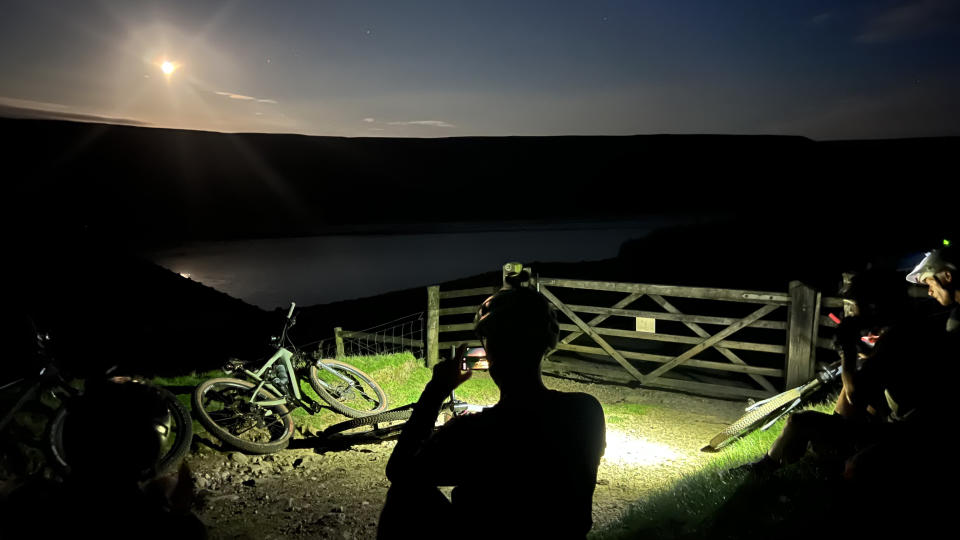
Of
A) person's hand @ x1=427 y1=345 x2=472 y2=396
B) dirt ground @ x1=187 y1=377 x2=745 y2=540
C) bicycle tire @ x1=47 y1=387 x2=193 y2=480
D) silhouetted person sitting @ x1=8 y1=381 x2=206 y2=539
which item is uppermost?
person's hand @ x1=427 y1=345 x2=472 y2=396

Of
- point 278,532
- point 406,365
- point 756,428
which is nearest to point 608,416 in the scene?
point 756,428

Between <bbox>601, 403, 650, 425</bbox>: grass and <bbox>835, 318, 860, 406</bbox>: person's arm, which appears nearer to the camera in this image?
<bbox>835, 318, 860, 406</bbox>: person's arm

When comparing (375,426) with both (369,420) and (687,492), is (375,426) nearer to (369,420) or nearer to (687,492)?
(369,420)

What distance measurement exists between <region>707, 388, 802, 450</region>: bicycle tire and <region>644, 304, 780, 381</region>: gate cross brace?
2345 mm

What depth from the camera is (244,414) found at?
6.69m

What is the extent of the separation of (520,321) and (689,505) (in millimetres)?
3158

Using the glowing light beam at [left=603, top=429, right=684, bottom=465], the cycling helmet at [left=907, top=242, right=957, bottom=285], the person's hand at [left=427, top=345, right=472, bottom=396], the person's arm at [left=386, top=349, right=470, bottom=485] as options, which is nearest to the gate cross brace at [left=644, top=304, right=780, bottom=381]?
the glowing light beam at [left=603, top=429, right=684, bottom=465]

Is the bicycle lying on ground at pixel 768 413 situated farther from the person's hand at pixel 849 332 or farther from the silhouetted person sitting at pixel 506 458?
the silhouetted person sitting at pixel 506 458

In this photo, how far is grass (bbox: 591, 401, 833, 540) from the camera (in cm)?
391

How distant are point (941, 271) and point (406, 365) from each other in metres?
7.86

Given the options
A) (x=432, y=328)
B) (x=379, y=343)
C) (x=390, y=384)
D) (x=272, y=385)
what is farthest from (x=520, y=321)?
(x=379, y=343)

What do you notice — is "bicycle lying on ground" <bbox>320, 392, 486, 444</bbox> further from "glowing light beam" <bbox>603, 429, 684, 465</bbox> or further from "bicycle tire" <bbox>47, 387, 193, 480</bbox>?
"glowing light beam" <bbox>603, 429, 684, 465</bbox>

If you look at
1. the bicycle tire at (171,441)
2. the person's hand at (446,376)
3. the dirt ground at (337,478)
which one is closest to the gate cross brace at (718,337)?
the dirt ground at (337,478)

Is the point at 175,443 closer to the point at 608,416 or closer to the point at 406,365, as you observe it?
the point at 406,365
